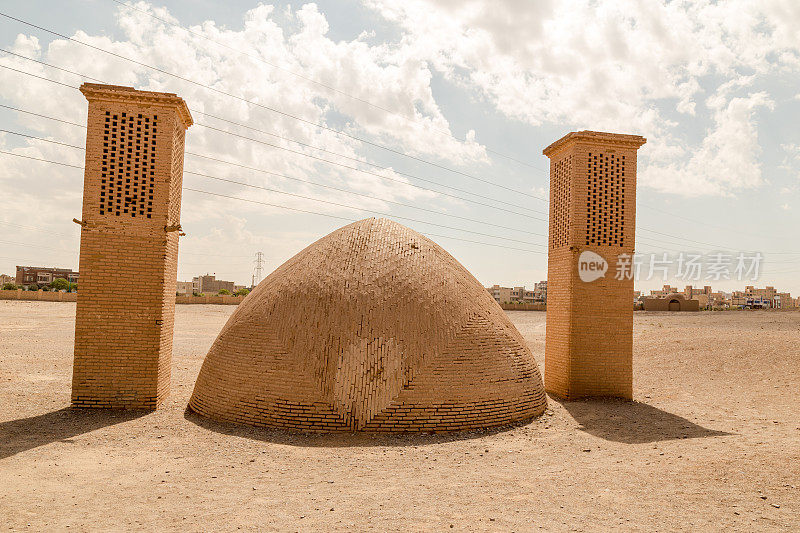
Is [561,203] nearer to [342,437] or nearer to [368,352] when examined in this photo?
[368,352]

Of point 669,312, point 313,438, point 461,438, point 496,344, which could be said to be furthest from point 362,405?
point 669,312

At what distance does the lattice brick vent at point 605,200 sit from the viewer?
1295 centimetres

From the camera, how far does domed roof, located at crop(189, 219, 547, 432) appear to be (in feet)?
29.1

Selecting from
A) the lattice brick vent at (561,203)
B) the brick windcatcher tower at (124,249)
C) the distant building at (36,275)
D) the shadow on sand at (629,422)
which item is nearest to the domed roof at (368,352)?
the shadow on sand at (629,422)

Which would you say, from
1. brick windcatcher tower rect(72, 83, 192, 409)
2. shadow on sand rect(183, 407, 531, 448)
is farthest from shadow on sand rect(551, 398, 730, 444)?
brick windcatcher tower rect(72, 83, 192, 409)

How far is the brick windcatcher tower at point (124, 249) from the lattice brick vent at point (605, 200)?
9.88 m

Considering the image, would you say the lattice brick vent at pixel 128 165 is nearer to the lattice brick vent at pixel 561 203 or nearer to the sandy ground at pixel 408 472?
the sandy ground at pixel 408 472

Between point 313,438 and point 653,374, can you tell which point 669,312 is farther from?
point 313,438

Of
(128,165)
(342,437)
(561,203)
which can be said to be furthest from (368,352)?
(561,203)

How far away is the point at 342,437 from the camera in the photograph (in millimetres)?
8555

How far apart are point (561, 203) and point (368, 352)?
743cm

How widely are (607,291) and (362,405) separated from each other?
291 inches

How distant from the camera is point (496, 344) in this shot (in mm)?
10031

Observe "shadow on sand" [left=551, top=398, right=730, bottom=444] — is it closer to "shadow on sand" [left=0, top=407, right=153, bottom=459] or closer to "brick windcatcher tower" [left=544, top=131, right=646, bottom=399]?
"brick windcatcher tower" [left=544, top=131, right=646, bottom=399]
